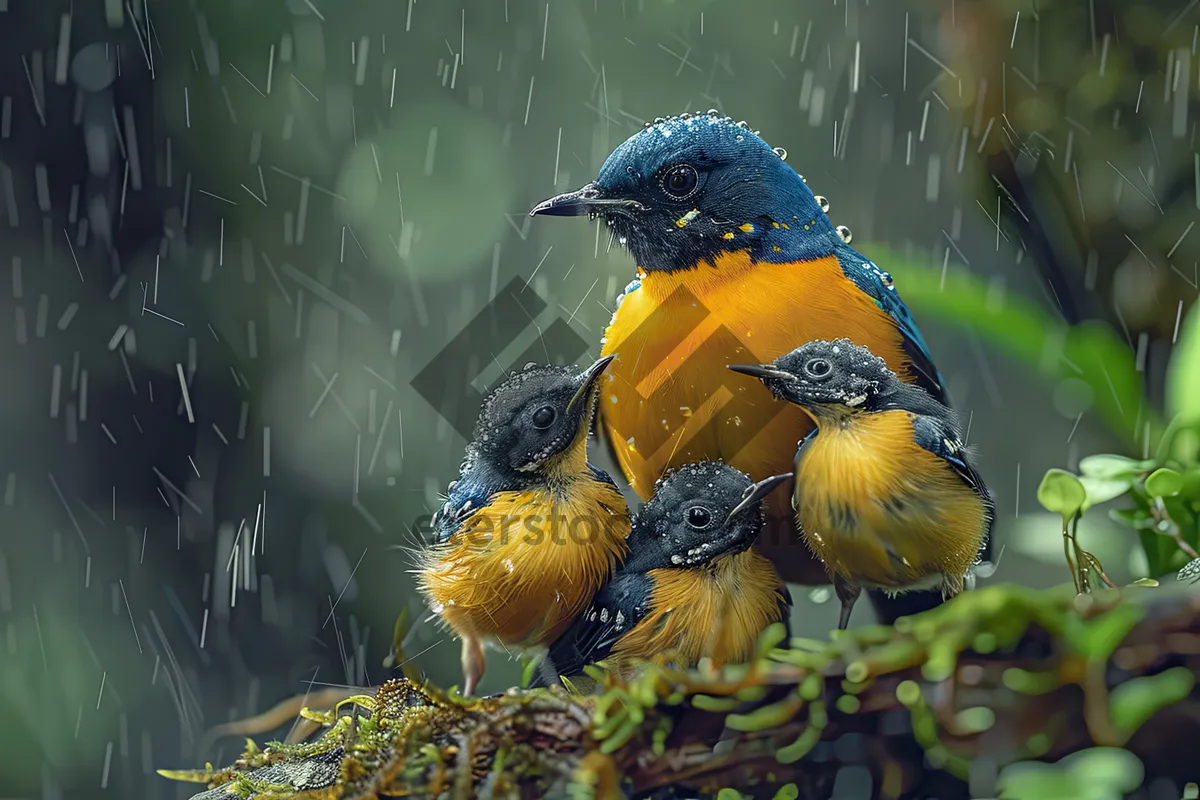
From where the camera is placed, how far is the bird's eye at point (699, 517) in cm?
251

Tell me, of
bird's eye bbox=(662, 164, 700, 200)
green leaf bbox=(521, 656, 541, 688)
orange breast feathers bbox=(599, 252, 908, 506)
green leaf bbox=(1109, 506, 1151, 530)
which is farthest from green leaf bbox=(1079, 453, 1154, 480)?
green leaf bbox=(521, 656, 541, 688)

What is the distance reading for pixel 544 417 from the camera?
8.63ft

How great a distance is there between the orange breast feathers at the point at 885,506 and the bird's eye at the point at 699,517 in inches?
7.8

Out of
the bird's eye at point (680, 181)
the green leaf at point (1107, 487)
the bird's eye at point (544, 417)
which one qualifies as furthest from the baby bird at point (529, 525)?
the green leaf at point (1107, 487)

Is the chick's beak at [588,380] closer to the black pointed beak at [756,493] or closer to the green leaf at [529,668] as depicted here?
the black pointed beak at [756,493]

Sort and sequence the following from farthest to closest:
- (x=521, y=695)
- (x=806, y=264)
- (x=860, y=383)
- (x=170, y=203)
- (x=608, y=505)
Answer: (x=170, y=203) < (x=806, y=264) < (x=608, y=505) < (x=860, y=383) < (x=521, y=695)

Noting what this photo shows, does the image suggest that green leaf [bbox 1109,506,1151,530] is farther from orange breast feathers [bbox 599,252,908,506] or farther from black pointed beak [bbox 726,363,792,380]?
black pointed beak [bbox 726,363,792,380]

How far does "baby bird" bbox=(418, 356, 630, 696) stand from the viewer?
99.0 inches

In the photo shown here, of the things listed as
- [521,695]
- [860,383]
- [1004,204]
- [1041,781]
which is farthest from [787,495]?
[1004,204]

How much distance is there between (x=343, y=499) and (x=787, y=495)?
437 cm

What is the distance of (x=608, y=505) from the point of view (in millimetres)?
2648

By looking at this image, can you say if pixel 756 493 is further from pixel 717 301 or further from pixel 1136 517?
pixel 1136 517

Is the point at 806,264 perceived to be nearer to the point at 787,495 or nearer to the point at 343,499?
the point at 787,495

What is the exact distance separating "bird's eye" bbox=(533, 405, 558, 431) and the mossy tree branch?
2.82 ft
